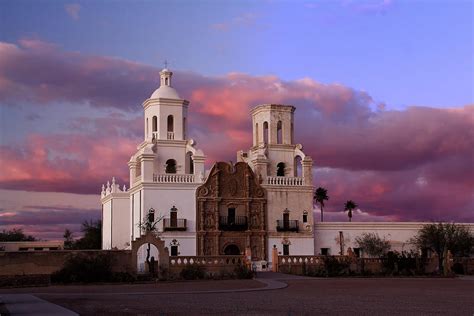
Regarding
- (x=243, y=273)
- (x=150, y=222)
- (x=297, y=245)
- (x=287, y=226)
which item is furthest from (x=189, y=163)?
(x=243, y=273)

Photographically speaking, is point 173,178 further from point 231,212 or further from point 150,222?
point 231,212

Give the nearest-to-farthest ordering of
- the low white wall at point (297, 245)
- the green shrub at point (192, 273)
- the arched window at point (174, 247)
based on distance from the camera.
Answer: the green shrub at point (192, 273) → the arched window at point (174, 247) → the low white wall at point (297, 245)

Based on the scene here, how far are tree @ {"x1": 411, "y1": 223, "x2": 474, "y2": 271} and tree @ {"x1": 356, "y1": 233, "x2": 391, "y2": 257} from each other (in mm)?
3180

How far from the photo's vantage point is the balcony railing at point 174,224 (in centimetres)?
5979

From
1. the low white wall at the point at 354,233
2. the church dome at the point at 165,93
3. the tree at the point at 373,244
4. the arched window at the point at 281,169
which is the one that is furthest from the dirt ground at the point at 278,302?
the arched window at the point at 281,169

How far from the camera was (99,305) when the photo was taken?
2527cm

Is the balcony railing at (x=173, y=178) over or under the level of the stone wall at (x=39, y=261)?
over

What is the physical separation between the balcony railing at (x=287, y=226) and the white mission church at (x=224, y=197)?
82 mm

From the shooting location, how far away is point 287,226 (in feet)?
209

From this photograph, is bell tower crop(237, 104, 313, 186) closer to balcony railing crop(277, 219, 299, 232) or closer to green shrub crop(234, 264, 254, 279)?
balcony railing crop(277, 219, 299, 232)

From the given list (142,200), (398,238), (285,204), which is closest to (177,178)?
(142,200)

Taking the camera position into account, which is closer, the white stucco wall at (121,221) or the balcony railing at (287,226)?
the balcony railing at (287,226)

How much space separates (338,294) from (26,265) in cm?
2677

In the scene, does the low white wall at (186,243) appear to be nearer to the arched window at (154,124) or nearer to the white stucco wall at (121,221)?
the white stucco wall at (121,221)
